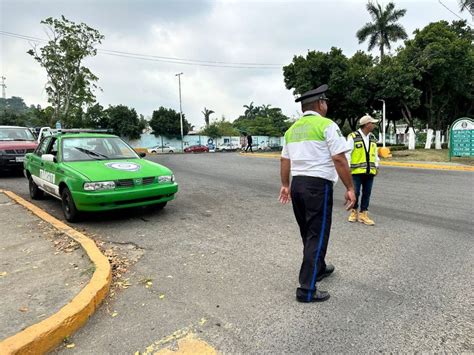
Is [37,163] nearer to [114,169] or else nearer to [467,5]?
[114,169]

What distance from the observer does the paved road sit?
8.13 ft

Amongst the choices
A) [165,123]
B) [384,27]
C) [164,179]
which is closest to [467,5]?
[384,27]

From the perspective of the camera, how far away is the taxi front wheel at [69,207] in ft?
17.6

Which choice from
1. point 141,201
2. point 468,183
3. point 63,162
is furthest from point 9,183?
point 468,183

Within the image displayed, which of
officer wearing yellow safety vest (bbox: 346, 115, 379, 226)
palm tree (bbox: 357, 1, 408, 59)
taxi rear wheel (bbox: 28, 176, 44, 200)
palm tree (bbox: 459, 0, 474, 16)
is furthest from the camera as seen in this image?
palm tree (bbox: 357, 1, 408, 59)

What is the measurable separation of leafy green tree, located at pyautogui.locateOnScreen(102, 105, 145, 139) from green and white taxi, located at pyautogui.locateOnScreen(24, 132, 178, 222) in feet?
128

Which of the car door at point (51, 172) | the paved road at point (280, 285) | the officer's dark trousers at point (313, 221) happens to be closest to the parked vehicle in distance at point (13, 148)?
the car door at point (51, 172)

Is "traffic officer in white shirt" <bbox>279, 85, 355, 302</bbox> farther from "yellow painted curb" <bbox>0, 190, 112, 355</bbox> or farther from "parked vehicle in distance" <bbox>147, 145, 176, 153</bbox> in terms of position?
"parked vehicle in distance" <bbox>147, 145, 176, 153</bbox>

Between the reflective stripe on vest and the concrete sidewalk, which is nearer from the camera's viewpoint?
the concrete sidewalk

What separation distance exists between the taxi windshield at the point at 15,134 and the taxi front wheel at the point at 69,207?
7631 mm

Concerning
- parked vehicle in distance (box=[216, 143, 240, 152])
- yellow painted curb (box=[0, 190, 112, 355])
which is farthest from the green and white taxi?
parked vehicle in distance (box=[216, 143, 240, 152])

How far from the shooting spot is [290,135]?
315 centimetres

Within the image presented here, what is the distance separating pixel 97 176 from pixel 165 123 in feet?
147

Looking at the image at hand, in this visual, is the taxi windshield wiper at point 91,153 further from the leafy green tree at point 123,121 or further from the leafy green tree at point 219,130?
the leafy green tree at point 219,130
